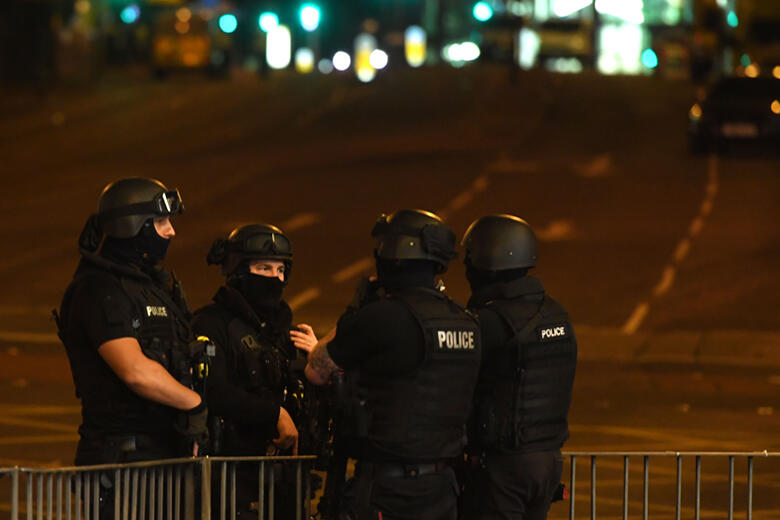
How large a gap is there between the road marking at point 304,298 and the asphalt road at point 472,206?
0.07m

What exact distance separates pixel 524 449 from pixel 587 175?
2633cm

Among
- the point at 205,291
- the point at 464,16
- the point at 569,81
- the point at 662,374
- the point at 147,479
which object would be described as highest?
the point at 464,16

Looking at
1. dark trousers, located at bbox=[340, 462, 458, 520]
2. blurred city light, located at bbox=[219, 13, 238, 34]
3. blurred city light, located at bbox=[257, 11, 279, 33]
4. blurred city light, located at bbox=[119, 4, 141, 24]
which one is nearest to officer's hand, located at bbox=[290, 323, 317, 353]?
dark trousers, located at bbox=[340, 462, 458, 520]

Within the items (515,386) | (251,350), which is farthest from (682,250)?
(515,386)

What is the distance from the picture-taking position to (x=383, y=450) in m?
6.34

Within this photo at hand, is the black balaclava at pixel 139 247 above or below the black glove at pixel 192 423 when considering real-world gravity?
above

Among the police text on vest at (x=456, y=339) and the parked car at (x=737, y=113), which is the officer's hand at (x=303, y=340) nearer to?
the police text on vest at (x=456, y=339)

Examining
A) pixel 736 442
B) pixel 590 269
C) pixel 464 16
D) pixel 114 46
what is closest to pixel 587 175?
pixel 590 269

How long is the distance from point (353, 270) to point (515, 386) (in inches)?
607

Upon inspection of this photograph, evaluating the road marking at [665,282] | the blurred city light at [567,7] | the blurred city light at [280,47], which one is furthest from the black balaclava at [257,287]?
the blurred city light at [567,7]

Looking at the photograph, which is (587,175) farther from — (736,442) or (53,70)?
(53,70)

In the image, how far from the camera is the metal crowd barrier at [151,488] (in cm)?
619

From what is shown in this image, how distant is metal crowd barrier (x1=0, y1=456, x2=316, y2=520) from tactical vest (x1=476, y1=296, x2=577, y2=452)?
0.88 meters

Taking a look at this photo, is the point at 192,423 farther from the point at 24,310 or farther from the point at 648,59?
the point at 648,59
